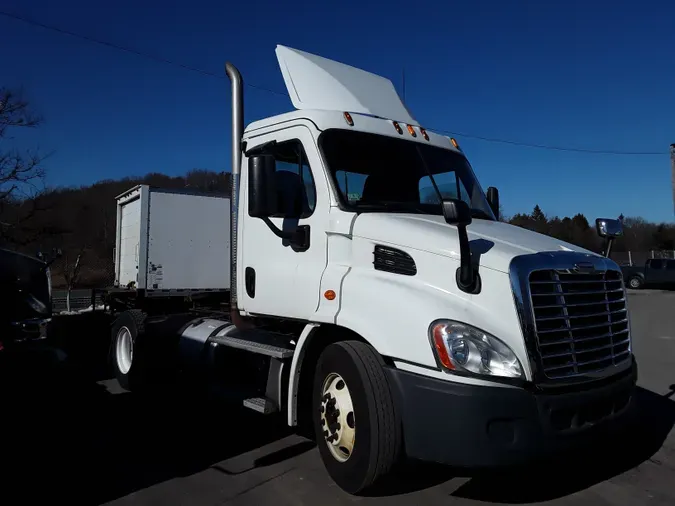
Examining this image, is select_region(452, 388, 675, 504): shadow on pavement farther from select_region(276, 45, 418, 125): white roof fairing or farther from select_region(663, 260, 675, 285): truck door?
select_region(663, 260, 675, 285): truck door

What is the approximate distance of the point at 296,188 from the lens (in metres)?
4.53

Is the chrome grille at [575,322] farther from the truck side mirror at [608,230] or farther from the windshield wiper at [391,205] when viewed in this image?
the windshield wiper at [391,205]

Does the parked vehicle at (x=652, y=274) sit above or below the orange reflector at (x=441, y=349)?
below

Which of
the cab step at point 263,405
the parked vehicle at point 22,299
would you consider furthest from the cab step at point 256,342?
the parked vehicle at point 22,299

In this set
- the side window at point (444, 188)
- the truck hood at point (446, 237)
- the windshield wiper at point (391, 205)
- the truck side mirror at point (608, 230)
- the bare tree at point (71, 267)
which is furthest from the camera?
the bare tree at point (71, 267)

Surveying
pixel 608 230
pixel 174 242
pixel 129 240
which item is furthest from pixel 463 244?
pixel 129 240

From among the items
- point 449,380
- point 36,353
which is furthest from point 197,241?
point 449,380

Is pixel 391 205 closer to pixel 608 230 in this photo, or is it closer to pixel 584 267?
pixel 584 267

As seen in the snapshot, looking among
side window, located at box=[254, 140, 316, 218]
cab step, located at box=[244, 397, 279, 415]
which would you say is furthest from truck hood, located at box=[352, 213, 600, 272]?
cab step, located at box=[244, 397, 279, 415]

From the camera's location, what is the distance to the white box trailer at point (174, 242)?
845 cm

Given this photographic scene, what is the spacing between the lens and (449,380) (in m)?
3.22

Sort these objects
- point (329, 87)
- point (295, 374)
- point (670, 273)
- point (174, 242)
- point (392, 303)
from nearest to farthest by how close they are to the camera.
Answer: point (392, 303)
point (295, 374)
point (329, 87)
point (174, 242)
point (670, 273)

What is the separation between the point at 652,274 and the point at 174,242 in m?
30.1

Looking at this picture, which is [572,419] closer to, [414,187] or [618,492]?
[618,492]
